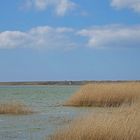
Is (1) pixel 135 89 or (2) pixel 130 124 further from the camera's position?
(1) pixel 135 89

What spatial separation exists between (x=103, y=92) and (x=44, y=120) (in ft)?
25.3

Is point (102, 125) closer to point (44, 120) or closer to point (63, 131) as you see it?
point (63, 131)

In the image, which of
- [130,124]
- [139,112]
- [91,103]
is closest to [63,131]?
[130,124]

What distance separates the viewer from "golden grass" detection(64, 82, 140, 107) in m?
24.6

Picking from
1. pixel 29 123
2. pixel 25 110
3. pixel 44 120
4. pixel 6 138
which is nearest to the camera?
pixel 6 138

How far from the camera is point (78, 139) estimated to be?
10656mm

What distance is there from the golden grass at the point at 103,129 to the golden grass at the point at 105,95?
12.6 m

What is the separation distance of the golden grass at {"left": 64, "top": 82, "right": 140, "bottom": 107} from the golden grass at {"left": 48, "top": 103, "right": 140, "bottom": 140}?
12.6 metres

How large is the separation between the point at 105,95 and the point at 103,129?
14.1 meters

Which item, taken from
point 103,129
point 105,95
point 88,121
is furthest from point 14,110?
point 103,129

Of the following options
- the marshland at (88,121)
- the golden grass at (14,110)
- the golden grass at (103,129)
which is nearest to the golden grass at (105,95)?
the marshland at (88,121)

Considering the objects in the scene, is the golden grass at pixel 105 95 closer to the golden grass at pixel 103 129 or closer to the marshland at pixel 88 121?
the marshland at pixel 88 121

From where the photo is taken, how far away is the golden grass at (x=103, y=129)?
10594 millimetres

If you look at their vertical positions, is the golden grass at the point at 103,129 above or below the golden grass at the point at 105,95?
below
